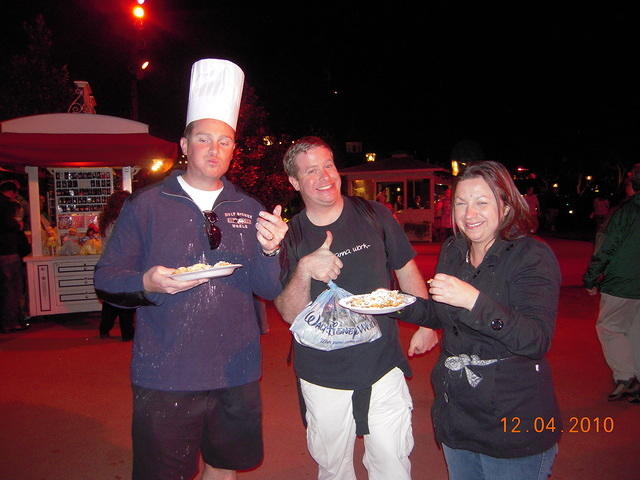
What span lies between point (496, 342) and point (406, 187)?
67.5 feet

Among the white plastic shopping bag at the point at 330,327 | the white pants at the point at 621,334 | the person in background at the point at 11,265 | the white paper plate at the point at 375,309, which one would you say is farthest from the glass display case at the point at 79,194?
the white pants at the point at 621,334

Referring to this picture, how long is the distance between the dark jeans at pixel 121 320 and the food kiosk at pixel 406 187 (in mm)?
14624

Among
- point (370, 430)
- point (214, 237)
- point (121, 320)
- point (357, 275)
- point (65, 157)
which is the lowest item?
point (121, 320)

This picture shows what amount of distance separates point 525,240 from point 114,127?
8.55 metres

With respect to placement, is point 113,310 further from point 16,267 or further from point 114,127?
point 114,127

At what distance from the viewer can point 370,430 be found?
291 cm

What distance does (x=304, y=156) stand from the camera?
319 centimetres

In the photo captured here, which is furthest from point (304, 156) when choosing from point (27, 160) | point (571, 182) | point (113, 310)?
point (571, 182)

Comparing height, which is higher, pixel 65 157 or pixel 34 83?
pixel 34 83

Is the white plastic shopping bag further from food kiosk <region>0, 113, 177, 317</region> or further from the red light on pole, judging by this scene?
the red light on pole

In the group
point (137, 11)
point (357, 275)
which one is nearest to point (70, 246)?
point (137, 11)

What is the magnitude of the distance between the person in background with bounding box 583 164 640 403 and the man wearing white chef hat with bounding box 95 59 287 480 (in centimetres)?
377

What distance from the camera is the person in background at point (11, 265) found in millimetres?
7816

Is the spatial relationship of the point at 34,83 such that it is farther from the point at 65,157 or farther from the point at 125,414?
the point at 125,414
